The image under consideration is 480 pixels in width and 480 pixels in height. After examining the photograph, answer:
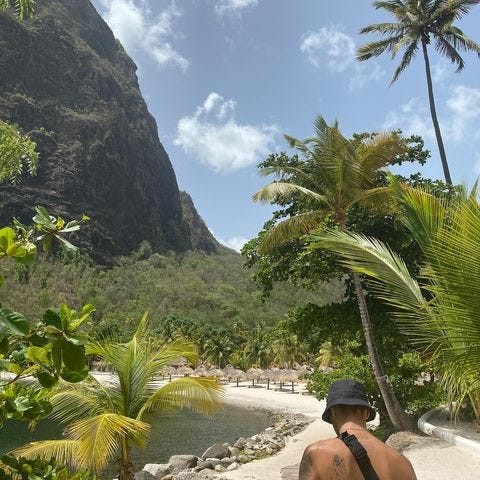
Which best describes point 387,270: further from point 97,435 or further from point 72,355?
point 72,355

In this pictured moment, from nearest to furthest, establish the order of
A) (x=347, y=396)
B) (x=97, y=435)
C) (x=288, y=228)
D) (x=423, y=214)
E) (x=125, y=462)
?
1. (x=347, y=396)
2. (x=97, y=435)
3. (x=423, y=214)
4. (x=125, y=462)
5. (x=288, y=228)

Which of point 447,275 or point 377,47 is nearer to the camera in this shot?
point 447,275

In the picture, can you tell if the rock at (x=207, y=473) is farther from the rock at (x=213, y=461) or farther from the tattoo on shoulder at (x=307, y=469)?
the tattoo on shoulder at (x=307, y=469)

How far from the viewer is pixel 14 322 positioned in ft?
4.09

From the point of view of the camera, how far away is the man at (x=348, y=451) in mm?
1861

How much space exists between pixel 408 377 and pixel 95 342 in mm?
9781

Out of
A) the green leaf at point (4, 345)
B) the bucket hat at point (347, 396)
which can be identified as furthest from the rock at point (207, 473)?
the green leaf at point (4, 345)

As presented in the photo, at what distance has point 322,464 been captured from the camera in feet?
6.21

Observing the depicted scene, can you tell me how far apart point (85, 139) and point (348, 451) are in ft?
425

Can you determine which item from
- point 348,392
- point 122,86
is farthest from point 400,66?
Result: point 122,86

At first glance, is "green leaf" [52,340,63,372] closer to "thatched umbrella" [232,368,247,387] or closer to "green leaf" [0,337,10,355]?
"green leaf" [0,337,10,355]

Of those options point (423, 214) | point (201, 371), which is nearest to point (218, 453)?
point (423, 214)

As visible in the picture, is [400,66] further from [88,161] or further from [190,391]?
[88,161]

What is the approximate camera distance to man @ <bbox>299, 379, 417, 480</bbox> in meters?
1.86
